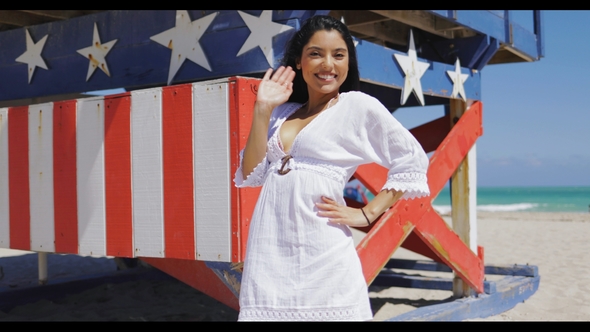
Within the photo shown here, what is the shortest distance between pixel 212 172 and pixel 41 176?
1.44 metres

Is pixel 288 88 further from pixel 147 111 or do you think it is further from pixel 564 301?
pixel 564 301

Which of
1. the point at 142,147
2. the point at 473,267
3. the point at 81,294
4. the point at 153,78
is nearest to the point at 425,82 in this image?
the point at 473,267

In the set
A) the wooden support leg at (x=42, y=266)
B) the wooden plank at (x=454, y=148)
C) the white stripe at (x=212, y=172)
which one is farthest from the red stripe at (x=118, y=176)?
the wooden support leg at (x=42, y=266)

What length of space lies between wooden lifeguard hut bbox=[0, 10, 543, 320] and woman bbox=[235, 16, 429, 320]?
117 centimetres

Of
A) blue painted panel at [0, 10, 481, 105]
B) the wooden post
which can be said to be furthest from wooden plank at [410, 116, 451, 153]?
blue painted panel at [0, 10, 481, 105]

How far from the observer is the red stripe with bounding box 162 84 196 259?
361 centimetres

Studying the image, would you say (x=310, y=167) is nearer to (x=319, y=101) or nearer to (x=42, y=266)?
(x=319, y=101)

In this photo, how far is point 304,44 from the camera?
2350mm

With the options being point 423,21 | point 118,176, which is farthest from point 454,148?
point 118,176

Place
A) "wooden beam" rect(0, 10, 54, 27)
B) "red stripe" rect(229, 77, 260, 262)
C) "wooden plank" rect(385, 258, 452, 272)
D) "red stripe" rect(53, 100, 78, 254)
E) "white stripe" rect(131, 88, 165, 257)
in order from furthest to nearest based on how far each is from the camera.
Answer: "wooden plank" rect(385, 258, 452, 272)
"wooden beam" rect(0, 10, 54, 27)
"red stripe" rect(53, 100, 78, 254)
"white stripe" rect(131, 88, 165, 257)
"red stripe" rect(229, 77, 260, 262)

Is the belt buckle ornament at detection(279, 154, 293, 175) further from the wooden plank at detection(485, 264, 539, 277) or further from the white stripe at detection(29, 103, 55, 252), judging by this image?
the wooden plank at detection(485, 264, 539, 277)

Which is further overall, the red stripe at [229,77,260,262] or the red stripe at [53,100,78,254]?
the red stripe at [53,100,78,254]

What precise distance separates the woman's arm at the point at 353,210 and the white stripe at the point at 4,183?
316 cm
